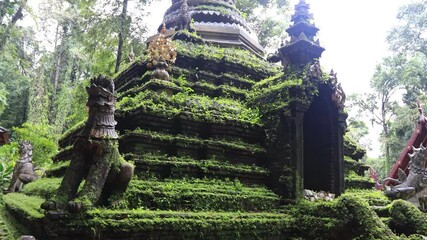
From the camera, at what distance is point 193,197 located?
254 inches

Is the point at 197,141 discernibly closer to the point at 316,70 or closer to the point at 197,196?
the point at 197,196

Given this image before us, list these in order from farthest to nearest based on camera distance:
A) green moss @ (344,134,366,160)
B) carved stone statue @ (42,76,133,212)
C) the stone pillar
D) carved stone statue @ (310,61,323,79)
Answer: green moss @ (344,134,366,160) → the stone pillar → carved stone statue @ (310,61,323,79) → carved stone statue @ (42,76,133,212)

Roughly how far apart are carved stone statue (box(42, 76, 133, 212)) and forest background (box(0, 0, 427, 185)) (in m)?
8.51

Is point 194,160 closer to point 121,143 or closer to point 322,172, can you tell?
point 121,143

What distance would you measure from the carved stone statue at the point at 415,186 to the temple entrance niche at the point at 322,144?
A: 1592 millimetres

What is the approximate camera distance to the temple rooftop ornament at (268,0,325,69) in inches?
334

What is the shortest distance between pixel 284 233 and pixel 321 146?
3.17 meters

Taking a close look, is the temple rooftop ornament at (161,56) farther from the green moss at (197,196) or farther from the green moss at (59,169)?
the green moss at (59,169)

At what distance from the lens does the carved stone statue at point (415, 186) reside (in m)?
9.30

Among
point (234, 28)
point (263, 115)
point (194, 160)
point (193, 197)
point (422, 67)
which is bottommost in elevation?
point (193, 197)

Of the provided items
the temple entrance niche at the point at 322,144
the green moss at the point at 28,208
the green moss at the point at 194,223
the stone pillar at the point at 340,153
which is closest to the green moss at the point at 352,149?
the temple entrance niche at the point at 322,144

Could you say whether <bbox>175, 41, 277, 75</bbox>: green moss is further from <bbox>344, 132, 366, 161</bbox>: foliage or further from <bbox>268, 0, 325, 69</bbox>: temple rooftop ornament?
<bbox>344, 132, 366, 161</bbox>: foliage

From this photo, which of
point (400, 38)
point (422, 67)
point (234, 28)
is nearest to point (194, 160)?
point (234, 28)

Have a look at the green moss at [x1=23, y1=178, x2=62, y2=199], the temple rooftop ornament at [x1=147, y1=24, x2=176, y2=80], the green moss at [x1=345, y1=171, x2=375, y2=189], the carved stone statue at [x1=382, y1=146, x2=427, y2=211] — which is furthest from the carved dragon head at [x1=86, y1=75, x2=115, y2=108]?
the carved stone statue at [x1=382, y1=146, x2=427, y2=211]
